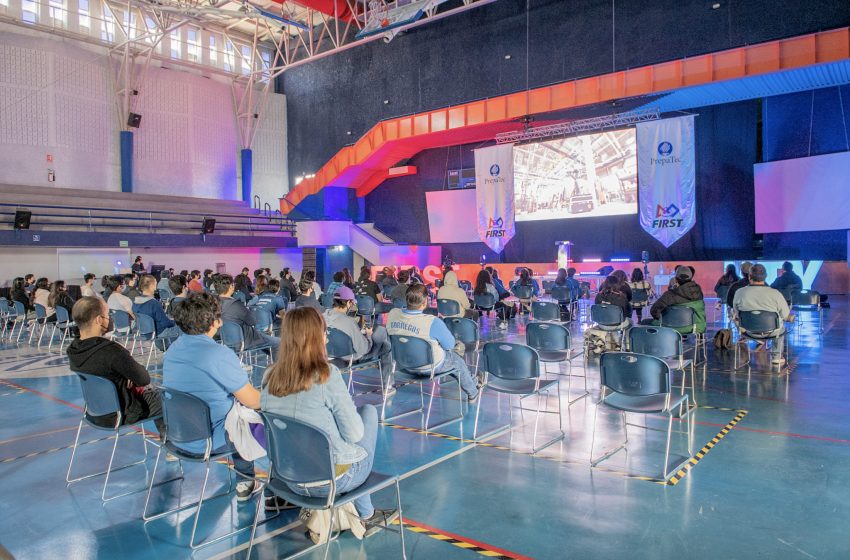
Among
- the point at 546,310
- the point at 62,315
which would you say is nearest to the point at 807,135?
the point at 546,310

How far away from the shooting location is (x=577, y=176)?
53.8 ft

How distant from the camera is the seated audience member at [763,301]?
7.33 meters

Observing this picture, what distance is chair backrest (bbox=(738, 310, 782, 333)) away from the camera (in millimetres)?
7234

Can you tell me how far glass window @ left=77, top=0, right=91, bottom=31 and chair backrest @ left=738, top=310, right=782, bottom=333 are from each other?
24161mm

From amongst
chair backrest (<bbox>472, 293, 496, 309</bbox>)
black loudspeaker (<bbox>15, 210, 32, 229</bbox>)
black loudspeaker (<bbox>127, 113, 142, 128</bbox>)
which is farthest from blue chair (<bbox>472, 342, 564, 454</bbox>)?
black loudspeaker (<bbox>127, 113, 142, 128</bbox>)

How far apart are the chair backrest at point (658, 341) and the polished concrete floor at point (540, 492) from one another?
2.07ft

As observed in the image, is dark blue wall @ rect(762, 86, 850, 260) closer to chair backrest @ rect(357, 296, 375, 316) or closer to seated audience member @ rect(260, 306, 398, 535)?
chair backrest @ rect(357, 296, 375, 316)

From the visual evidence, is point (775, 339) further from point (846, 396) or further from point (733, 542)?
point (733, 542)

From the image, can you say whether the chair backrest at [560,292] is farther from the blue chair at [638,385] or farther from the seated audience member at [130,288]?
the seated audience member at [130,288]

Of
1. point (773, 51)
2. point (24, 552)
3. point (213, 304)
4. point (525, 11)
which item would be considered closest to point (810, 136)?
point (773, 51)

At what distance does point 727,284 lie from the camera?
10.9m

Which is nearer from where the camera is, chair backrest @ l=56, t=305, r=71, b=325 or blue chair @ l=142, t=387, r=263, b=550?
blue chair @ l=142, t=387, r=263, b=550

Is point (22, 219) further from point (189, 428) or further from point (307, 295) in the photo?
point (189, 428)

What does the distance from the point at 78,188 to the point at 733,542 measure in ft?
78.4
